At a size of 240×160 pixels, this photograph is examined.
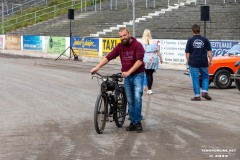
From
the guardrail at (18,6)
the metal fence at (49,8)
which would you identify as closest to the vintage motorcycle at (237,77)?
the metal fence at (49,8)

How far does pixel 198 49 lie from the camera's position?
588 inches

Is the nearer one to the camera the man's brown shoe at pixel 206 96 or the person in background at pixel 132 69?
the person in background at pixel 132 69

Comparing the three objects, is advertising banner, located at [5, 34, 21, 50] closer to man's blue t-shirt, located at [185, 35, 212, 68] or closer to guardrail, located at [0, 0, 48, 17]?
guardrail, located at [0, 0, 48, 17]

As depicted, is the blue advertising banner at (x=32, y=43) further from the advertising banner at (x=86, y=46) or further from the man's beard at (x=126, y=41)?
the man's beard at (x=126, y=41)

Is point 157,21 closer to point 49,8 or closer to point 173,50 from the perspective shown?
point 173,50

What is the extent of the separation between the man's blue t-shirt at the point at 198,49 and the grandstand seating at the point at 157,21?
19105 millimetres

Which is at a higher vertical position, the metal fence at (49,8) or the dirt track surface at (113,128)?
the metal fence at (49,8)

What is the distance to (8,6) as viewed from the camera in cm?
7025

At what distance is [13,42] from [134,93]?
3970 cm

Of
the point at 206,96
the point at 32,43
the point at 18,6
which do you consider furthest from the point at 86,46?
the point at 18,6

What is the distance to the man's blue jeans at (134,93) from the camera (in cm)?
1052

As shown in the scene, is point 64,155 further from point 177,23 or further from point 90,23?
point 90,23

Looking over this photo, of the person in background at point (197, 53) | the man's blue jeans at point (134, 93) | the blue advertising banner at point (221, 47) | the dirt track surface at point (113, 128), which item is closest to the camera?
the dirt track surface at point (113, 128)

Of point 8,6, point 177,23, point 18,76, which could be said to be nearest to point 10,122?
point 18,76
